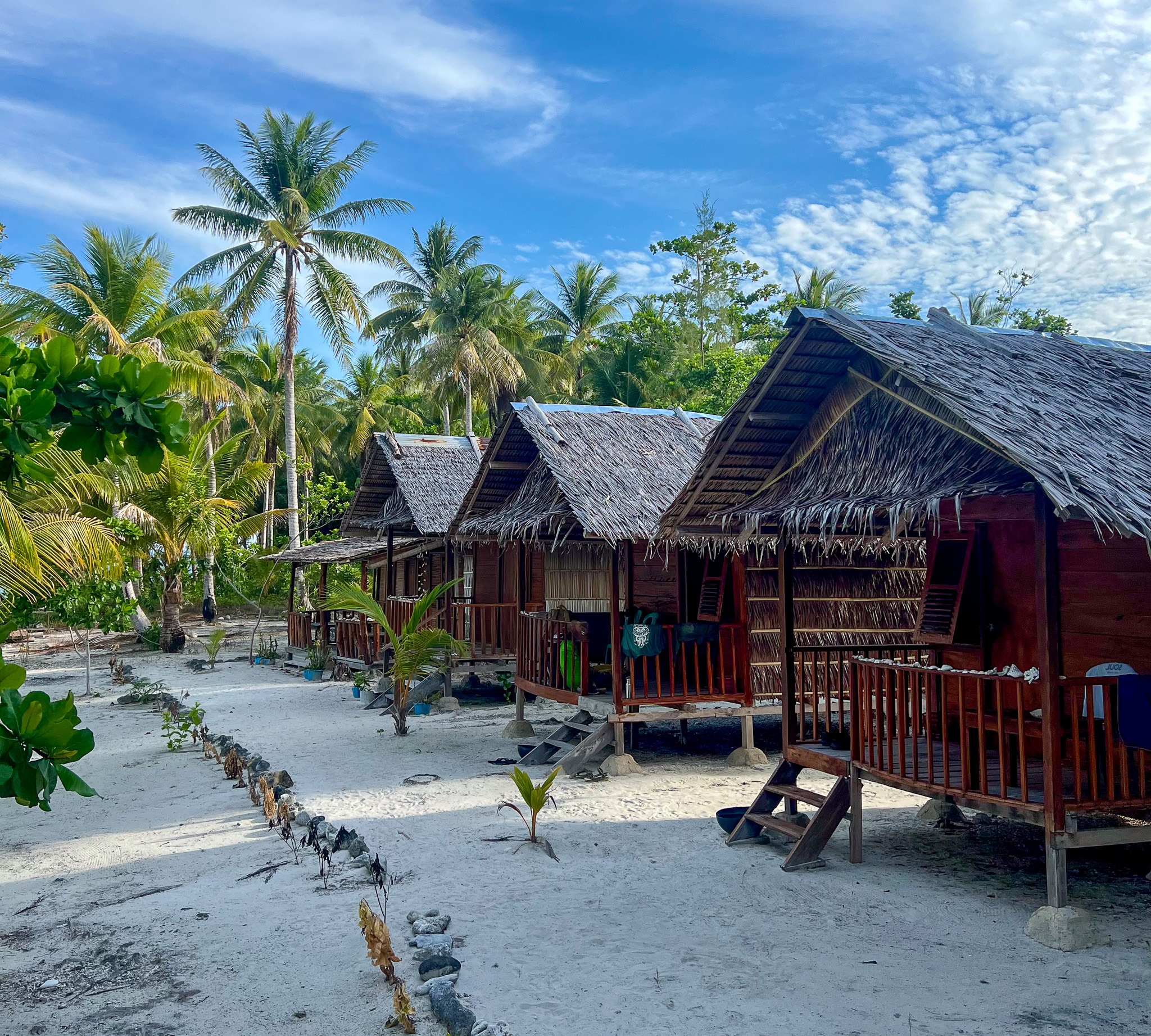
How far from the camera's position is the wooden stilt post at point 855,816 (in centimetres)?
709

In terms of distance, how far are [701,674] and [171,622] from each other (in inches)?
737

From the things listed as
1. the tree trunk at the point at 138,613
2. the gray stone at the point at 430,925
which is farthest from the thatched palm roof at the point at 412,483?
the gray stone at the point at 430,925

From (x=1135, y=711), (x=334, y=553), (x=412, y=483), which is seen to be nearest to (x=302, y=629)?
(x=334, y=553)

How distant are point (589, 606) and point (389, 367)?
36.5 meters

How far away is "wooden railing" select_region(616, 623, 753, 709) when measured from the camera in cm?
1044

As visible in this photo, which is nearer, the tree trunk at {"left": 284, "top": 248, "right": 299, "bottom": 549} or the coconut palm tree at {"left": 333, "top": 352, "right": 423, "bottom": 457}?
the tree trunk at {"left": 284, "top": 248, "right": 299, "bottom": 549}

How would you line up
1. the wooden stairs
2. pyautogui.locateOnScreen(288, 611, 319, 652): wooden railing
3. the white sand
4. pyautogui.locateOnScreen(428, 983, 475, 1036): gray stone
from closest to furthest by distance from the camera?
pyautogui.locateOnScreen(428, 983, 475, 1036): gray stone → the white sand → the wooden stairs → pyautogui.locateOnScreen(288, 611, 319, 652): wooden railing

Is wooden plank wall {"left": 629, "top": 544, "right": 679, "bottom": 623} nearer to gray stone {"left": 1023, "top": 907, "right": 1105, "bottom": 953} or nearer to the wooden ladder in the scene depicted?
the wooden ladder

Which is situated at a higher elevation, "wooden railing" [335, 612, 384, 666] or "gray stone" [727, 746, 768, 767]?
"wooden railing" [335, 612, 384, 666]

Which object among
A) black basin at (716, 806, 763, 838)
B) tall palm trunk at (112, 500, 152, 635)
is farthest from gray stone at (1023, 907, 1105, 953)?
tall palm trunk at (112, 500, 152, 635)

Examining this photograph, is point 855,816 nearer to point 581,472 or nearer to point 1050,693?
point 1050,693

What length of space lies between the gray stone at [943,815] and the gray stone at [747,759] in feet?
9.21

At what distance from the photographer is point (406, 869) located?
7.20m

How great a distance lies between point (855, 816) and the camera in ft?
23.4
